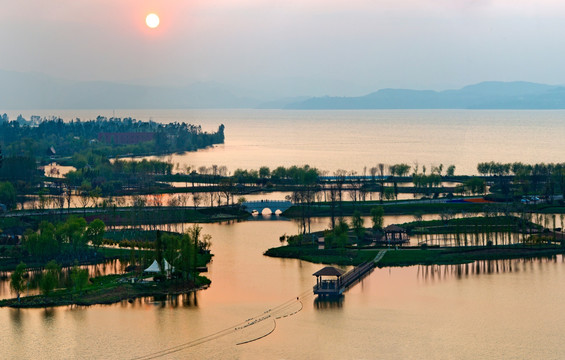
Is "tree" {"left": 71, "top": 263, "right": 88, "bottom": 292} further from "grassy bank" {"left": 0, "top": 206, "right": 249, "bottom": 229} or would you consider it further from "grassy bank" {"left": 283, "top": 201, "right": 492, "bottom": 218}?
"grassy bank" {"left": 283, "top": 201, "right": 492, "bottom": 218}

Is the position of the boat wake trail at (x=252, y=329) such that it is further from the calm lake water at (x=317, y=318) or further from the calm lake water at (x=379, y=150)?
the calm lake water at (x=379, y=150)

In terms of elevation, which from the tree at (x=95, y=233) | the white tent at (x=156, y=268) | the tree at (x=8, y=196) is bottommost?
the white tent at (x=156, y=268)

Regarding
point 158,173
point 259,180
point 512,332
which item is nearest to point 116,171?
point 158,173

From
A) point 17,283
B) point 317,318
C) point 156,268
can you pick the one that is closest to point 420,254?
point 317,318

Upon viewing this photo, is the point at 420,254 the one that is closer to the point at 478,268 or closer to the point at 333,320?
the point at 478,268

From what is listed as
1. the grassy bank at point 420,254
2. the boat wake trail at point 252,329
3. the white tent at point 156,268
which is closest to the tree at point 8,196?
the grassy bank at point 420,254

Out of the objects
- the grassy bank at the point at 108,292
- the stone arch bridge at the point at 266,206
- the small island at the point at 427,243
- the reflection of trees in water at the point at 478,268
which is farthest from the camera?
the stone arch bridge at the point at 266,206
